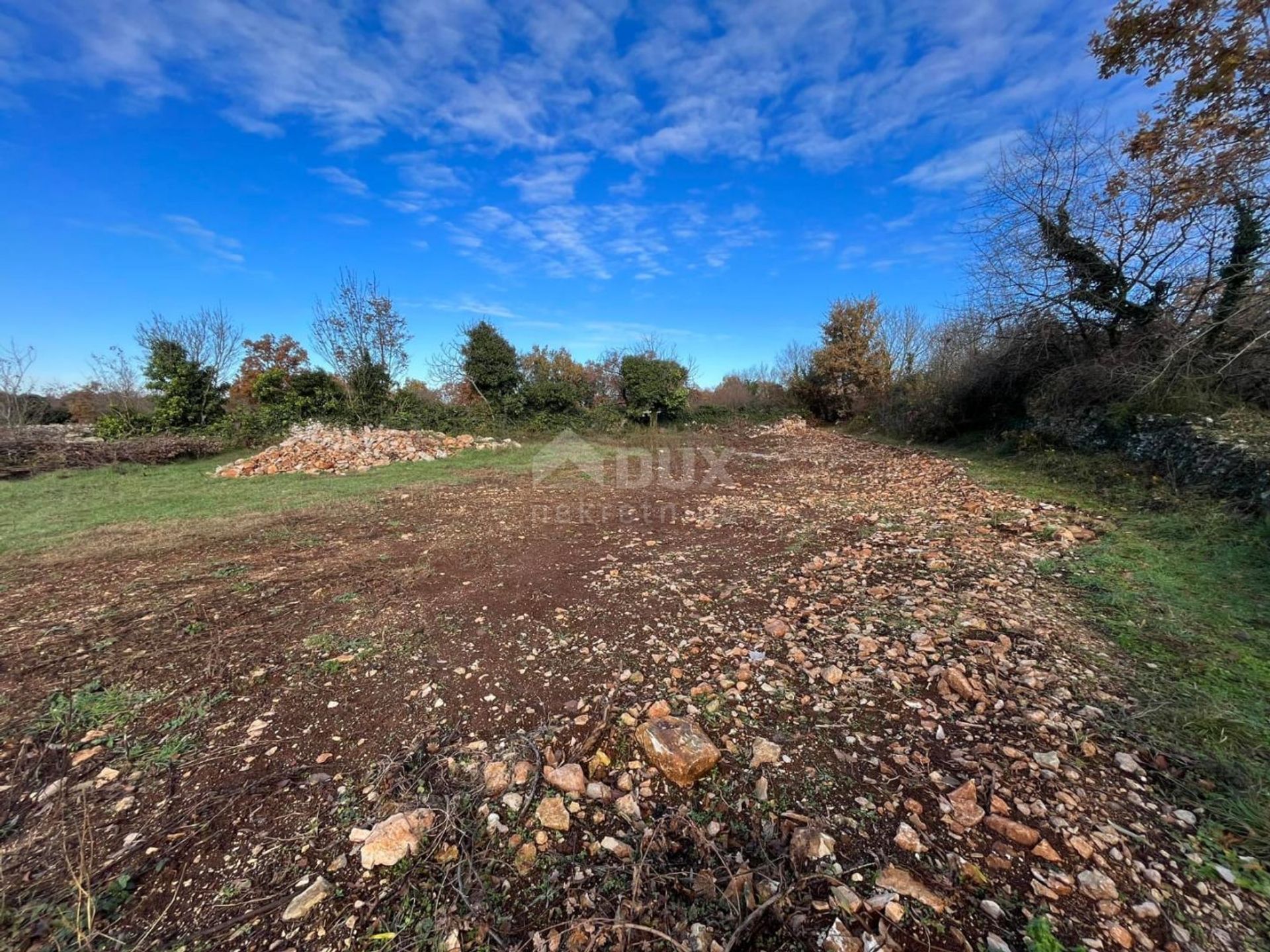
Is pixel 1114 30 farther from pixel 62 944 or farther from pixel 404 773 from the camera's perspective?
pixel 62 944

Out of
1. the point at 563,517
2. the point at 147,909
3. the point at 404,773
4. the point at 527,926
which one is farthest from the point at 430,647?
the point at 563,517

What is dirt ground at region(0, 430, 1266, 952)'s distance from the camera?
4.82 ft

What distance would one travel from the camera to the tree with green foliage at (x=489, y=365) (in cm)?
1600

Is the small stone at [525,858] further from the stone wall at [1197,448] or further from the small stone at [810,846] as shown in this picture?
the stone wall at [1197,448]

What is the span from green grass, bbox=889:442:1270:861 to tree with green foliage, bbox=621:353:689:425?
1307cm

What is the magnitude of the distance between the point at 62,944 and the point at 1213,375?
1084 centimetres

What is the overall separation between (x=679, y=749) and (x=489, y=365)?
15.8 metres

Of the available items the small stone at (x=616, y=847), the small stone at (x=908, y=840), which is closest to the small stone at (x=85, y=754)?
the small stone at (x=616, y=847)

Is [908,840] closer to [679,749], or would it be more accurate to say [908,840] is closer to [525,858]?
[679,749]

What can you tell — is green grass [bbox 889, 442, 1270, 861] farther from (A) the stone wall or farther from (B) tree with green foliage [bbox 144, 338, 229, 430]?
(B) tree with green foliage [bbox 144, 338, 229, 430]

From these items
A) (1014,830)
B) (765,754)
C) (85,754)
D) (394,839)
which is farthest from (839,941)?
(85,754)

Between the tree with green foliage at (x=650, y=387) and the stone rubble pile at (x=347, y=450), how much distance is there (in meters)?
5.25

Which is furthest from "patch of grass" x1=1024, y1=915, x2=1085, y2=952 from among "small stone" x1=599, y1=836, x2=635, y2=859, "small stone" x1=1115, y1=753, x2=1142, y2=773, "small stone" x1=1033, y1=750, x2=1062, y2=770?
"small stone" x1=599, y1=836, x2=635, y2=859

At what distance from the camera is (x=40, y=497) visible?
794 cm
